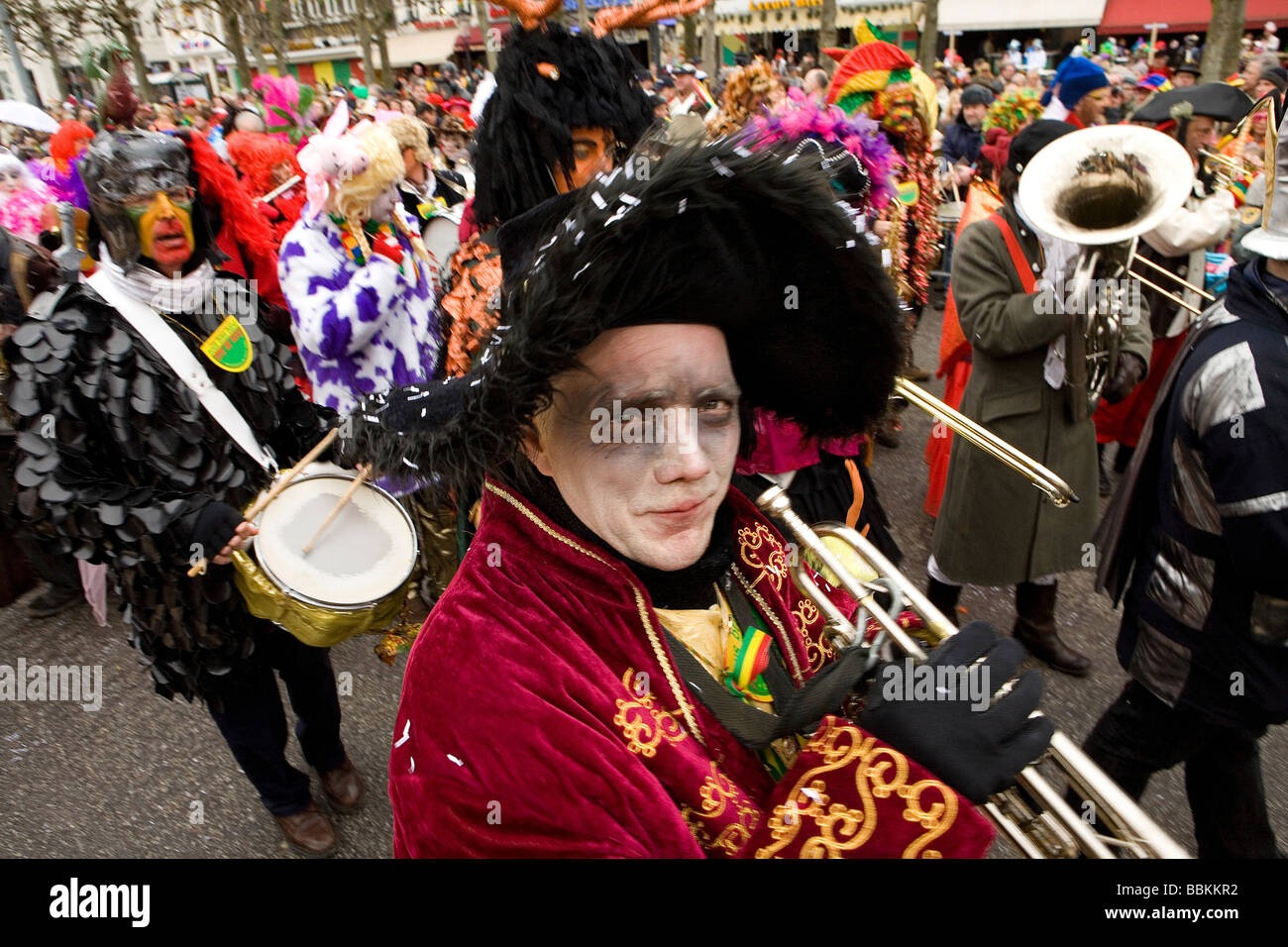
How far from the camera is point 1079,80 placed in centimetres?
556

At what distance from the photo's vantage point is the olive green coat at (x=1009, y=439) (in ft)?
11.0

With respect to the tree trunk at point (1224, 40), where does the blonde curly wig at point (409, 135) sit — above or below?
below

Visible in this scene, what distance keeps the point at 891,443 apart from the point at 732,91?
272cm

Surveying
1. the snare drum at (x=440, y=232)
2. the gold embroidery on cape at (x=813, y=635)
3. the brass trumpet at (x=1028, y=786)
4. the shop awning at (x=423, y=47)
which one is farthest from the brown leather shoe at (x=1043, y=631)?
the shop awning at (x=423, y=47)

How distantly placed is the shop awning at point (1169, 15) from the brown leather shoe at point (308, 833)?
91.6ft

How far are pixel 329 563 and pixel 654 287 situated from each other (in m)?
1.58

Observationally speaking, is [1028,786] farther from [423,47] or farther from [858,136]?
[423,47]

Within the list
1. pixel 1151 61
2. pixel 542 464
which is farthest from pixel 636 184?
pixel 1151 61

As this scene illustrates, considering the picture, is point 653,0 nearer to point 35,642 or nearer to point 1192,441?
point 1192,441

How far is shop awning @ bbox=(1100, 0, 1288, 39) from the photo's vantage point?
846 inches

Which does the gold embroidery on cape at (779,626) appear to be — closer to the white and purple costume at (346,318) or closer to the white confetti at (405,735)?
the white confetti at (405,735)

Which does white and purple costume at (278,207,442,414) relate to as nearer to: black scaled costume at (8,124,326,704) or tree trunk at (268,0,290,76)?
black scaled costume at (8,124,326,704)
